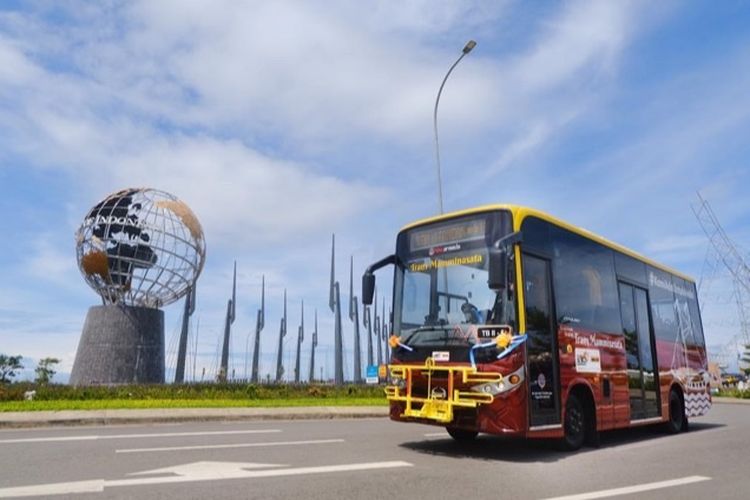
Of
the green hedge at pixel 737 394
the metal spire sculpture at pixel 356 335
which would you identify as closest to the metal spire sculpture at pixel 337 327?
the metal spire sculpture at pixel 356 335

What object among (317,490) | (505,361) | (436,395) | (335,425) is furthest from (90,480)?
(335,425)

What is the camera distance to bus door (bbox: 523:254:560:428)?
838cm

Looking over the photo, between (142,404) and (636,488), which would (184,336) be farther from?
(636,488)

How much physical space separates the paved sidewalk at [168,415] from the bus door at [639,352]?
7.52m

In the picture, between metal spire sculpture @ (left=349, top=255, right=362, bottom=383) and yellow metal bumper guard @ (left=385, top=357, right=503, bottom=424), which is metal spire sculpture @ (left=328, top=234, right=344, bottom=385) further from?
yellow metal bumper guard @ (left=385, top=357, right=503, bottom=424)

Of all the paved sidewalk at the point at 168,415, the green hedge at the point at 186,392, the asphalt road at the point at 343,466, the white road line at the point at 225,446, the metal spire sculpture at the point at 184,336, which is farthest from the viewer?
the metal spire sculpture at the point at 184,336

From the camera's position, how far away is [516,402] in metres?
8.04

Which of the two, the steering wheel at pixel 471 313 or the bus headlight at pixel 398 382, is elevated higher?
the steering wheel at pixel 471 313

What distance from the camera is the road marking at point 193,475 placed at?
548 centimetres

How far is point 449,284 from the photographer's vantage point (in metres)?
8.74

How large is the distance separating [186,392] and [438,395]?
581 inches

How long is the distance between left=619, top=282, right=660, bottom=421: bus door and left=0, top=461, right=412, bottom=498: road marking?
589cm

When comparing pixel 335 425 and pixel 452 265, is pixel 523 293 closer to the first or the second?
pixel 452 265

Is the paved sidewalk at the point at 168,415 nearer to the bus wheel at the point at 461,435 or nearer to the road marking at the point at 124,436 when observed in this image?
the road marking at the point at 124,436
